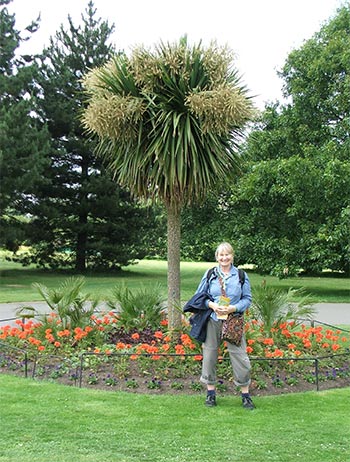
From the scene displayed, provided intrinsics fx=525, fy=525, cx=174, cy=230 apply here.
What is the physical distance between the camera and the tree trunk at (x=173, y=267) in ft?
25.1

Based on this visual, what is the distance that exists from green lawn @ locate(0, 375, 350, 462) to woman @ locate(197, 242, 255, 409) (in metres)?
0.24

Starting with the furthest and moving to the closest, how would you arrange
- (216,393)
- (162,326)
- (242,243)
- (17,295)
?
(242,243)
(17,295)
(162,326)
(216,393)

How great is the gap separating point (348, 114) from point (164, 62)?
562 inches

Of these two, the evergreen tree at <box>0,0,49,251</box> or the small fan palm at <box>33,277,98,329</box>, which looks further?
the evergreen tree at <box>0,0,49,251</box>

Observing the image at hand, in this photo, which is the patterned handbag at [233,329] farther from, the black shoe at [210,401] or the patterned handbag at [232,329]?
the black shoe at [210,401]

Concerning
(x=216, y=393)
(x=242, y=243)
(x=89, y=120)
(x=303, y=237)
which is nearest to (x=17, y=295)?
(x=242, y=243)

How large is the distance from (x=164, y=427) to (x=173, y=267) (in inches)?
132

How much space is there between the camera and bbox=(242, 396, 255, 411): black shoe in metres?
5.32

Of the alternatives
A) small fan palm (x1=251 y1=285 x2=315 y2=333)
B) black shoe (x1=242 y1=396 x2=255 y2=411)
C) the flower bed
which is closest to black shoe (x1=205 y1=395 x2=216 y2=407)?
black shoe (x1=242 y1=396 x2=255 y2=411)

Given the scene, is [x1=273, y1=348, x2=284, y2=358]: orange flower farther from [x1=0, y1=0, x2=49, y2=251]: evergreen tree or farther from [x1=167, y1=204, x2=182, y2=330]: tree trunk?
[x1=0, y1=0, x2=49, y2=251]: evergreen tree

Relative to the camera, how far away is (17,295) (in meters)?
17.8

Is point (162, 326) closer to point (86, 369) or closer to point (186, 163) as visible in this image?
point (86, 369)

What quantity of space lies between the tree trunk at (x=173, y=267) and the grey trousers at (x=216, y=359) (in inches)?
84.5

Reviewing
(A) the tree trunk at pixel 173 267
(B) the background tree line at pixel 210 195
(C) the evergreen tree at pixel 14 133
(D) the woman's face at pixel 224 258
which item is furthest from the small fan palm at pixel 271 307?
(C) the evergreen tree at pixel 14 133
